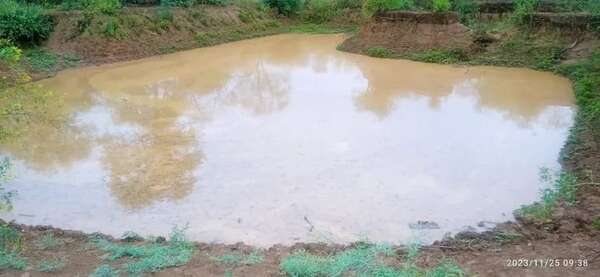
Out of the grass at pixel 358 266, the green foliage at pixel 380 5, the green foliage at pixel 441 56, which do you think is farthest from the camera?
the green foliage at pixel 380 5

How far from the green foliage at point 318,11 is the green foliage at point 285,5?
467mm

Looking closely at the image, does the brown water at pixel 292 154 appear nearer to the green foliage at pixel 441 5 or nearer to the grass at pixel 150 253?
the grass at pixel 150 253

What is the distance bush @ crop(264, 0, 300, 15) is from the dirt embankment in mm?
8487

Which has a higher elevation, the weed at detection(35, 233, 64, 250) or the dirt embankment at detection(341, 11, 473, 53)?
the dirt embankment at detection(341, 11, 473, 53)

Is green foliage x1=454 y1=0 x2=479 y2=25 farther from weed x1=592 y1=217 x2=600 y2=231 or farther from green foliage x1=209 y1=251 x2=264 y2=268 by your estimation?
green foliage x1=209 y1=251 x2=264 y2=268

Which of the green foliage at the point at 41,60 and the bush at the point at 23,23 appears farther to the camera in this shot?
the bush at the point at 23,23

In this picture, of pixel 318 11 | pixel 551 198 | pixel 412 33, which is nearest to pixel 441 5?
pixel 412 33

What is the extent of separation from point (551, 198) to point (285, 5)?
74.5ft

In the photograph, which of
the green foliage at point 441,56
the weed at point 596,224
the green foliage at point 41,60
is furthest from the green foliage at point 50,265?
the green foliage at point 441,56

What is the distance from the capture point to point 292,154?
27.7 feet

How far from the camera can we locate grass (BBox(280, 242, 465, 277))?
14.2 feet

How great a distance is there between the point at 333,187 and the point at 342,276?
9.41 ft

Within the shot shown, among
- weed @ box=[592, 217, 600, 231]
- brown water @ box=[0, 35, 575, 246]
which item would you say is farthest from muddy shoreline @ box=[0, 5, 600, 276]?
brown water @ box=[0, 35, 575, 246]

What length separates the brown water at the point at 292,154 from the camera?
20.9 ft
